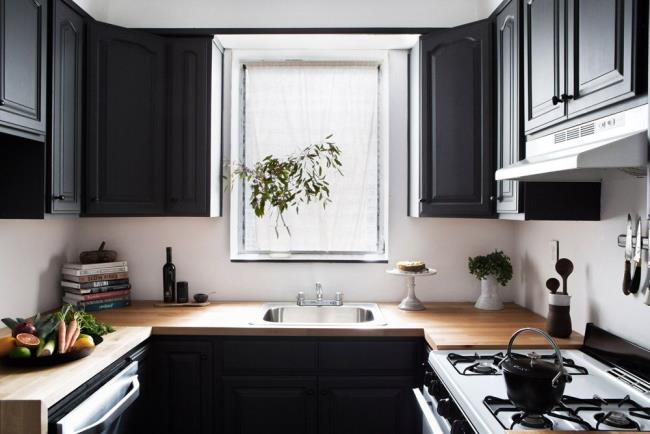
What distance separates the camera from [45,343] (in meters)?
1.72

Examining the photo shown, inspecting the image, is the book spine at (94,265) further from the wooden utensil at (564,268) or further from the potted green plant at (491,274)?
the wooden utensil at (564,268)

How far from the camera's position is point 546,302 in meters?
2.49

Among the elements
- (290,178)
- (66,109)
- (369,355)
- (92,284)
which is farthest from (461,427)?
(66,109)

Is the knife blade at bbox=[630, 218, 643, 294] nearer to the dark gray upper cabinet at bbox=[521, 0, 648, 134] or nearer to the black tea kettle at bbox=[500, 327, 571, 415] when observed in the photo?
the dark gray upper cabinet at bbox=[521, 0, 648, 134]

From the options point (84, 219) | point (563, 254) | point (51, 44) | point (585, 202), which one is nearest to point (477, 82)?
point (585, 202)

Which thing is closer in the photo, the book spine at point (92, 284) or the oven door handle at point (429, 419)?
the oven door handle at point (429, 419)

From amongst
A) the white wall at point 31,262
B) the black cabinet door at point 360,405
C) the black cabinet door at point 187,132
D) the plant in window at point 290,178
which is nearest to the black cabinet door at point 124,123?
the black cabinet door at point 187,132

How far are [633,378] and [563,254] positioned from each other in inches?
29.4

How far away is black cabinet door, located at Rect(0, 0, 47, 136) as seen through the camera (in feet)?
5.93

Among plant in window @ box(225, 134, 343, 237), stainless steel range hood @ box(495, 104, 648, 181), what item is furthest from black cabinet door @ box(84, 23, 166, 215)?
stainless steel range hood @ box(495, 104, 648, 181)

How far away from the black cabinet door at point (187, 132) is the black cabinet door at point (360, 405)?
3.76 feet

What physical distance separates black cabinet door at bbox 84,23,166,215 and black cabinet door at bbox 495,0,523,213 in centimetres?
173

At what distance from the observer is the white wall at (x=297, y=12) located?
2.83 m

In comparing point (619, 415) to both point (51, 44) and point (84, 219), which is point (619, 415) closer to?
point (51, 44)
